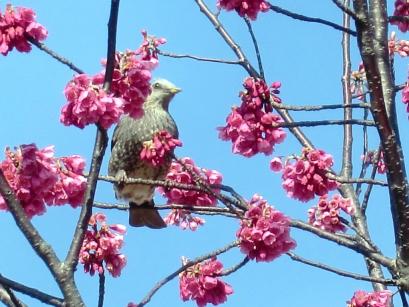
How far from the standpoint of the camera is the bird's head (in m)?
7.79

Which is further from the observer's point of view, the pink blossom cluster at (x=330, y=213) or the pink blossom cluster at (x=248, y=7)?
the pink blossom cluster at (x=330, y=213)

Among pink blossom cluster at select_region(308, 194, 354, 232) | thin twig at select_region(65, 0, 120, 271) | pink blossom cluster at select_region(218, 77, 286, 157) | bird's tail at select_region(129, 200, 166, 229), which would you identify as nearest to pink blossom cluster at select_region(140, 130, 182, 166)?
pink blossom cluster at select_region(218, 77, 286, 157)

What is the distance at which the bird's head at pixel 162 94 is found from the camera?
7789 millimetres

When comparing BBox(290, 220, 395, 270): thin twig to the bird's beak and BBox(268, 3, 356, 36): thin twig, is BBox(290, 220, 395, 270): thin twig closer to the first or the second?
BBox(268, 3, 356, 36): thin twig

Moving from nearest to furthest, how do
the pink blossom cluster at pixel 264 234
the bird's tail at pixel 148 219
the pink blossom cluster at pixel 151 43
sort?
the pink blossom cluster at pixel 264 234
the pink blossom cluster at pixel 151 43
the bird's tail at pixel 148 219

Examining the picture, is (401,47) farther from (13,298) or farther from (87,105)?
(13,298)

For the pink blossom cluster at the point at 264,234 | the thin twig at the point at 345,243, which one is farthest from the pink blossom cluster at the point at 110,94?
the thin twig at the point at 345,243

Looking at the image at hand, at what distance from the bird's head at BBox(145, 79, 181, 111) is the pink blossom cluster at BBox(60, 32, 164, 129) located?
4.20m

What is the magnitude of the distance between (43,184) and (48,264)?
1.49 feet

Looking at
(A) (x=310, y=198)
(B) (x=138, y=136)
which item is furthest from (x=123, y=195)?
(A) (x=310, y=198)

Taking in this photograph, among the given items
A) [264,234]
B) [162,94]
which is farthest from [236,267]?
[162,94]

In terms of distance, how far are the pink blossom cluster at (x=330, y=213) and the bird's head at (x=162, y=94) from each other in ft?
9.89

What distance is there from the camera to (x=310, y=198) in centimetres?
442

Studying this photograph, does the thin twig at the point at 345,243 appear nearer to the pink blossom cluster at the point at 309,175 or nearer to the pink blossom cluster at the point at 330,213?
the pink blossom cluster at the point at 309,175
